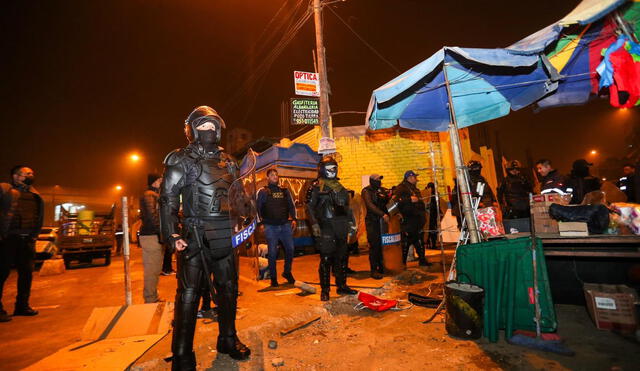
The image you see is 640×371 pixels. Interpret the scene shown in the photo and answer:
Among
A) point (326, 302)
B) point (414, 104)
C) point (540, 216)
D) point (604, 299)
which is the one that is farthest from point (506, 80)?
point (326, 302)

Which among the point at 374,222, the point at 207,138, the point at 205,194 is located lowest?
the point at 374,222

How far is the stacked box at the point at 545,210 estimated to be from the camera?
362 cm

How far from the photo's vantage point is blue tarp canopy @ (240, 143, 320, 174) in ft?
36.2

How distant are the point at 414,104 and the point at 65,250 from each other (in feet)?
44.7

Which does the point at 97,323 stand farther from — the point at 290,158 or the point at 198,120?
the point at 290,158

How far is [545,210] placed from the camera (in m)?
3.67

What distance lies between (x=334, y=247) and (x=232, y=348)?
2315mm

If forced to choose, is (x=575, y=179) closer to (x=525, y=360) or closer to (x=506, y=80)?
(x=506, y=80)

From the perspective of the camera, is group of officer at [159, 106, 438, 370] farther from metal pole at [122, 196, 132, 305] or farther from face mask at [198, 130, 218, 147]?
metal pole at [122, 196, 132, 305]

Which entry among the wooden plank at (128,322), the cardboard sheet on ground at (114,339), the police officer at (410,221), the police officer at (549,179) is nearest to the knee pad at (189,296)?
the cardboard sheet on ground at (114,339)

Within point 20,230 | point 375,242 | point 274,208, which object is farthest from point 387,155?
point 20,230

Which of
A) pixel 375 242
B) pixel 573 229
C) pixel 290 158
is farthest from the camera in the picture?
pixel 290 158

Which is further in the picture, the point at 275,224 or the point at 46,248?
the point at 46,248

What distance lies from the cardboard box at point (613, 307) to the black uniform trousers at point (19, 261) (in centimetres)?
808
